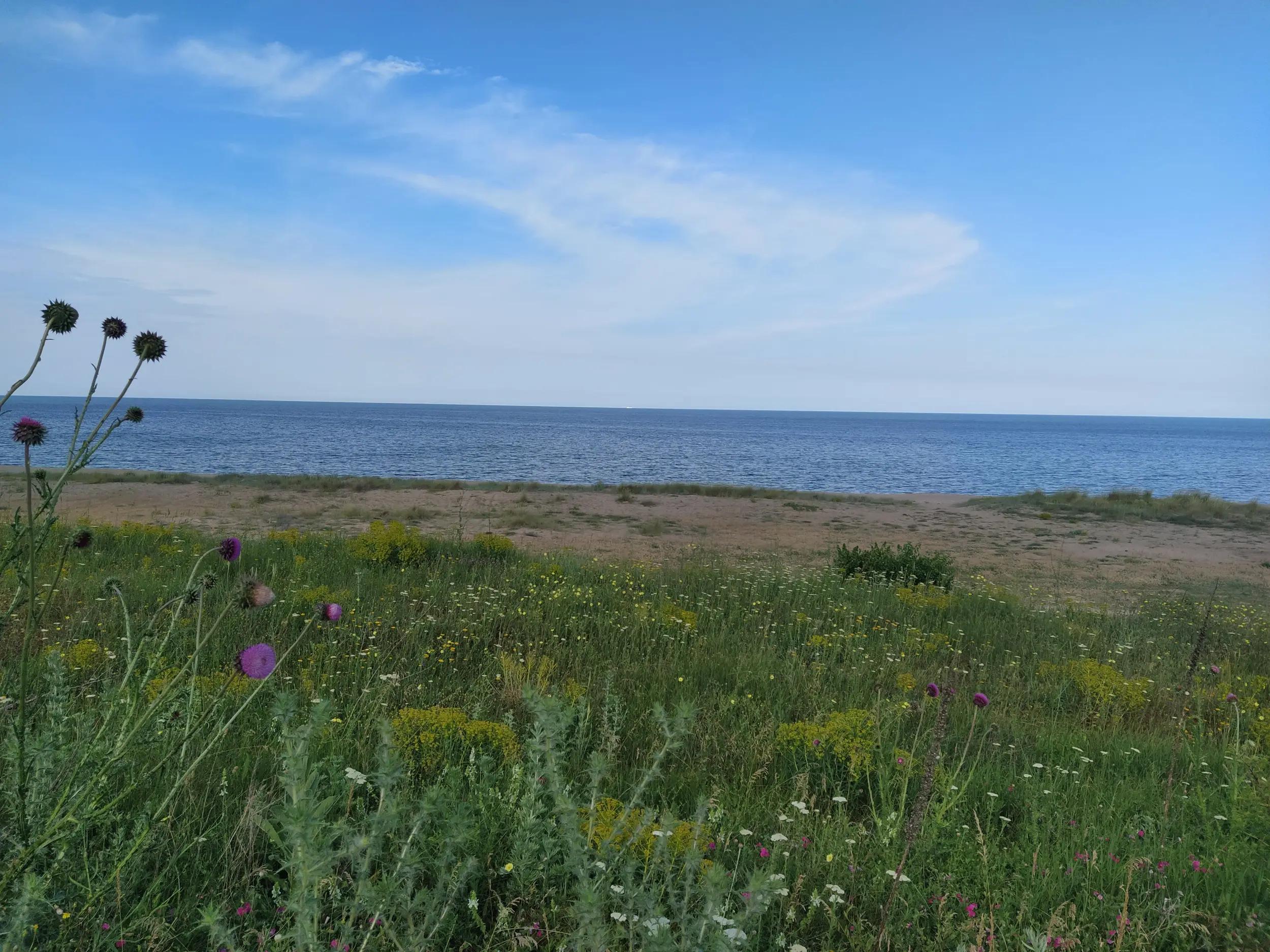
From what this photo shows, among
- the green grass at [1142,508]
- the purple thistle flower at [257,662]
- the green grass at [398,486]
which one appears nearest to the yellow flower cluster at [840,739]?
the purple thistle flower at [257,662]

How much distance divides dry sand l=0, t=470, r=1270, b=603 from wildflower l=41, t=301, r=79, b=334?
7.57 meters

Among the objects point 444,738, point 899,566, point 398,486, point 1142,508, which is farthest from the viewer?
point 398,486

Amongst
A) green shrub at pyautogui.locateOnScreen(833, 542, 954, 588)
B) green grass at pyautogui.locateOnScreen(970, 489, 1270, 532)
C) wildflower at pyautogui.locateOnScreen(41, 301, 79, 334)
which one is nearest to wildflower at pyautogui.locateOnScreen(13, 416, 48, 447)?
wildflower at pyautogui.locateOnScreen(41, 301, 79, 334)

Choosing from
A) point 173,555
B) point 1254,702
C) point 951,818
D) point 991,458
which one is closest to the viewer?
point 951,818

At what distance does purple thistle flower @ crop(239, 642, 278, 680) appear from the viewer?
71.5 inches

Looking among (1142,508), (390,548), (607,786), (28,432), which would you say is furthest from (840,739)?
(1142,508)

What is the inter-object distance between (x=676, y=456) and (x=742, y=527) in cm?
4637

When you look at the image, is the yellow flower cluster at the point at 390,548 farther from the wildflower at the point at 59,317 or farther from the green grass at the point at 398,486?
the green grass at the point at 398,486

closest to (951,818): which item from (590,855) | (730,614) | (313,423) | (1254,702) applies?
(590,855)

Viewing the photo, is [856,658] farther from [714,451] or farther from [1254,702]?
[714,451]

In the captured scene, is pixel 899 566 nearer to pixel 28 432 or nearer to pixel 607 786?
pixel 607 786

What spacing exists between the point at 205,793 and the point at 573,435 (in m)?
102

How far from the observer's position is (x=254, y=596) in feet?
6.36

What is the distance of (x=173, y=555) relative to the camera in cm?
751
